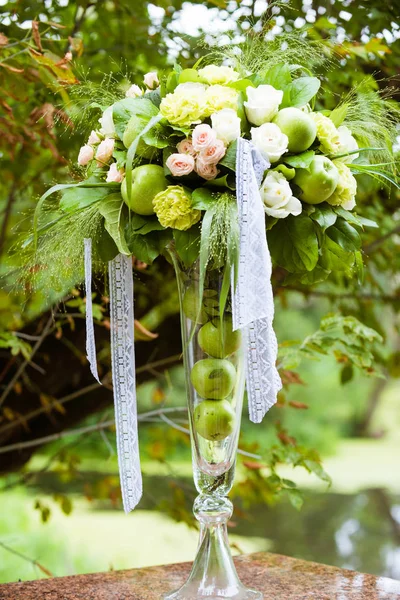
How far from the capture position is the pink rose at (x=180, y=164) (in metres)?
0.96

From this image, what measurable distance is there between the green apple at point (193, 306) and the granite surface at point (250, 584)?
0.42 meters

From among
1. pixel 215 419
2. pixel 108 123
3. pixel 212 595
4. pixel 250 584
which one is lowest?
pixel 250 584

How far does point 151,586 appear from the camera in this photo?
122cm

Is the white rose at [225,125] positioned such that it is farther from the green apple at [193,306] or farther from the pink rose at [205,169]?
the green apple at [193,306]

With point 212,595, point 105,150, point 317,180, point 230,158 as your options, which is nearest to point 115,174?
point 105,150

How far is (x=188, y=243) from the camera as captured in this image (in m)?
0.99

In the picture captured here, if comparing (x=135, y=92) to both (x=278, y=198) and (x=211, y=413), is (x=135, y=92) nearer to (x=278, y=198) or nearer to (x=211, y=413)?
(x=278, y=198)

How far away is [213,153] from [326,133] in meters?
0.17

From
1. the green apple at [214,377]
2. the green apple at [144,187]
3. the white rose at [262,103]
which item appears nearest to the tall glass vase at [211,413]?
the green apple at [214,377]

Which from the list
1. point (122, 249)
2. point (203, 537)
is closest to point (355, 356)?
point (203, 537)

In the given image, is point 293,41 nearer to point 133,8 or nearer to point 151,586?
point 151,586

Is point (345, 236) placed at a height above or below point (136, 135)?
below

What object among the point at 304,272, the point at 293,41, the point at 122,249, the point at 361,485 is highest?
the point at 293,41

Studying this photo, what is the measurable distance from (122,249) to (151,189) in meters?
0.08
